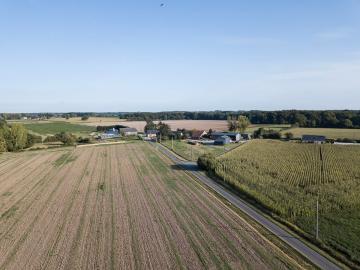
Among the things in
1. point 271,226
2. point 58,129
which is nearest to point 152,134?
point 58,129

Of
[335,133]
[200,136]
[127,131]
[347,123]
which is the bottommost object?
[200,136]

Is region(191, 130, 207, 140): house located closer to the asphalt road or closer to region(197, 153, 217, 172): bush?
region(197, 153, 217, 172): bush

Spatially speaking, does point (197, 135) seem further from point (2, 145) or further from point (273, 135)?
point (2, 145)

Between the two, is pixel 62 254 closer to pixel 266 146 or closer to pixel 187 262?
pixel 187 262

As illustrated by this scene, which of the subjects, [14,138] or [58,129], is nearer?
[14,138]

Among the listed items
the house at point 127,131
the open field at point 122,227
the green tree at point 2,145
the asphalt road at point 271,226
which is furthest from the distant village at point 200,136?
the open field at point 122,227

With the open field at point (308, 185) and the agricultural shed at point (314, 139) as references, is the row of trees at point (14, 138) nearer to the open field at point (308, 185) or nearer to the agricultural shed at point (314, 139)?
the open field at point (308, 185)
